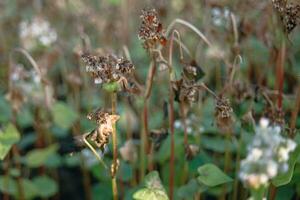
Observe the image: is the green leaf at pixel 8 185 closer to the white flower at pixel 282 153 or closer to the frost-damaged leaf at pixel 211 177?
the frost-damaged leaf at pixel 211 177

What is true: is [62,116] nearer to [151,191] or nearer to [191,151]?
[191,151]

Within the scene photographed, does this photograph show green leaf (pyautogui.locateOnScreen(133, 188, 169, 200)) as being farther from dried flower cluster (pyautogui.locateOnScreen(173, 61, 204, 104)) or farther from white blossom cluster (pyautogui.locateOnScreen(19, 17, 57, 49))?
white blossom cluster (pyautogui.locateOnScreen(19, 17, 57, 49))

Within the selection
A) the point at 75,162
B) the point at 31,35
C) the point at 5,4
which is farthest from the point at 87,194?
the point at 5,4

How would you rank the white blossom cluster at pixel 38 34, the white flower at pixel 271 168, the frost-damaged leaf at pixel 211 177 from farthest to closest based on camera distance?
the white blossom cluster at pixel 38 34 → the frost-damaged leaf at pixel 211 177 → the white flower at pixel 271 168

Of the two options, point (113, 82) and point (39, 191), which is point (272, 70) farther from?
point (113, 82)

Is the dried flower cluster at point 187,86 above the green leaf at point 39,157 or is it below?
above

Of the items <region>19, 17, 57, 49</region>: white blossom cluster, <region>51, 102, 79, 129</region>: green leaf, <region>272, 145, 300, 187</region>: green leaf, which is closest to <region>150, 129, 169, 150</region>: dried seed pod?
<region>272, 145, 300, 187</region>: green leaf

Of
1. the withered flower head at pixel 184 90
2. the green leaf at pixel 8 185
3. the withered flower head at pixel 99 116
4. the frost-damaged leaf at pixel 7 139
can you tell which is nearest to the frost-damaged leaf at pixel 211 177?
the withered flower head at pixel 184 90
